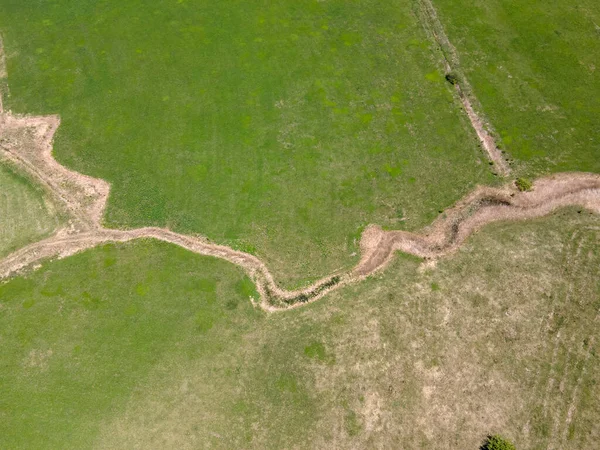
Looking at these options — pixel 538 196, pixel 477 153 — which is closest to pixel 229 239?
pixel 477 153

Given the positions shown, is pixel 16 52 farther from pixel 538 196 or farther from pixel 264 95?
pixel 538 196

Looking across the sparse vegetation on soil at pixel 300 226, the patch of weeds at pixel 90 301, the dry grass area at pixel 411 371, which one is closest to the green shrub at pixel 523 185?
the sparse vegetation on soil at pixel 300 226

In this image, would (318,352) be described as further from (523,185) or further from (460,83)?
(460,83)

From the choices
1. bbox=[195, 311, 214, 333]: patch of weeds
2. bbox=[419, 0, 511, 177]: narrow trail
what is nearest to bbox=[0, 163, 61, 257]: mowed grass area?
bbox=[195, 311, 214, 333]: patch of weeds

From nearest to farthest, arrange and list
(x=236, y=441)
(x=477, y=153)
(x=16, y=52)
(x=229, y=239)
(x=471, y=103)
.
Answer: (x=236, y=441) → (x=229, y=239) → (x=477, y=153) → (x=471, y=103) → (x=16, y=52)

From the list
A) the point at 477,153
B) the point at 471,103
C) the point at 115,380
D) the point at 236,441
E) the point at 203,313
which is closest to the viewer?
the point at 236,441
